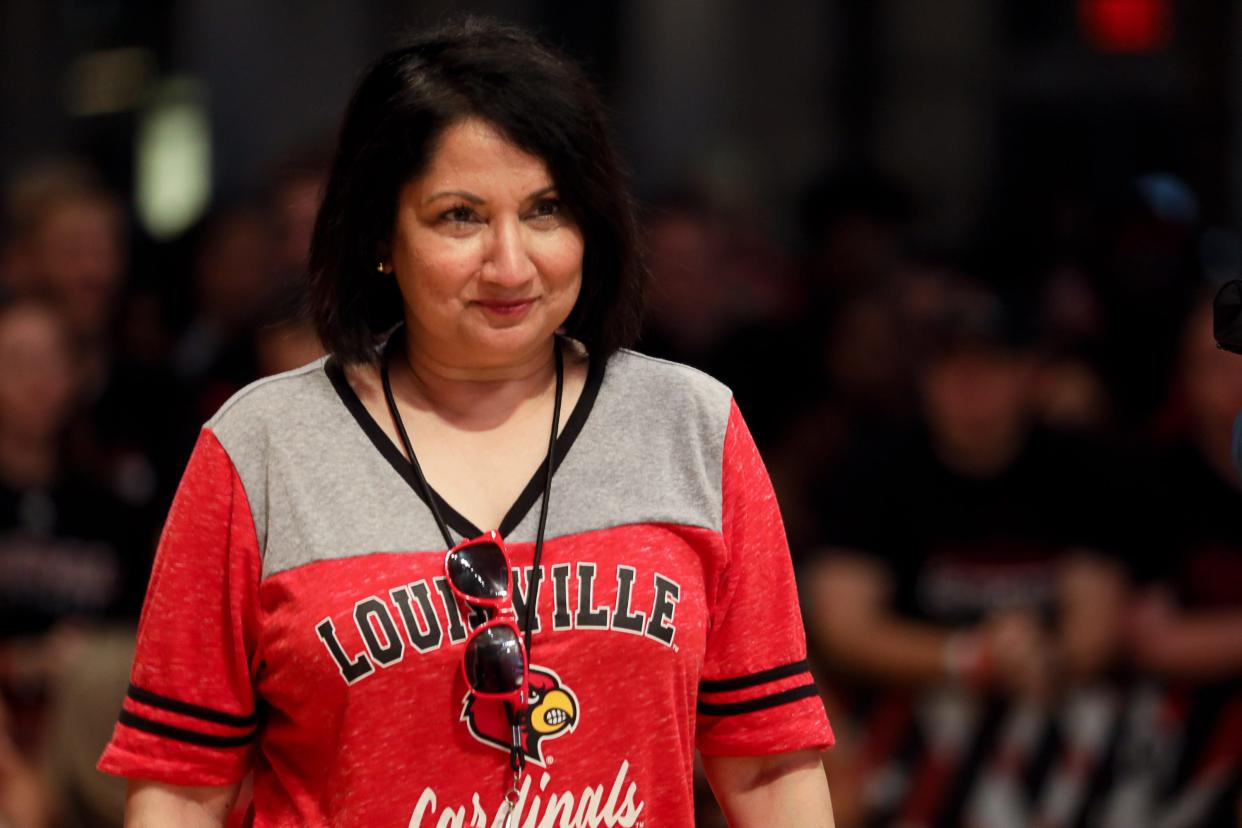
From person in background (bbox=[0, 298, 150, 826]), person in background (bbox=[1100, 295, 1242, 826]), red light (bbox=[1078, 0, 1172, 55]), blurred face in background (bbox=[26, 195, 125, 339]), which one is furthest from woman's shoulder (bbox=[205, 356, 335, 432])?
red light (bbox=[1078, 0, 1172, 55])

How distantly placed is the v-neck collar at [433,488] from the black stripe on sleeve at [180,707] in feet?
1.20

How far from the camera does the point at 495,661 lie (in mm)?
2227

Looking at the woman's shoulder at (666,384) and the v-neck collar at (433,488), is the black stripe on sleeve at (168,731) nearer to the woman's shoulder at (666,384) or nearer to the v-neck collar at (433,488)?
the v-neck collar at (433,488)

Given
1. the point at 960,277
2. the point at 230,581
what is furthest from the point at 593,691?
the point at 960,277

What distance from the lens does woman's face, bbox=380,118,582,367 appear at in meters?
2.30

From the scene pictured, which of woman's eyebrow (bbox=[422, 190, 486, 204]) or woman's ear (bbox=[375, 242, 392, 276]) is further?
woman's ear (bbox=[375, 242, 392, 276])

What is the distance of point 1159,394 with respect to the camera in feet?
18.1

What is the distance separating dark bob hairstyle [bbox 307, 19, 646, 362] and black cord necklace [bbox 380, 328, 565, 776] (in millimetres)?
50

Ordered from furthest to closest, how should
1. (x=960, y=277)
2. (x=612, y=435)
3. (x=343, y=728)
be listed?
1. (x=960, y=277)
2. (x=612, y=435)
3. (x=343, y=728)

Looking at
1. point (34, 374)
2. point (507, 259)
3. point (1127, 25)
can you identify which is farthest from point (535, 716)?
point (1127, 25)

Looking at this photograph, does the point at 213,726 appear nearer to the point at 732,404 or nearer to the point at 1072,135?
→ the point at 732,404

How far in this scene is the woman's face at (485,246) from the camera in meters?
2.30

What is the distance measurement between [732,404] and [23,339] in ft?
11.1

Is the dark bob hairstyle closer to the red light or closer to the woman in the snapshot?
the woman
